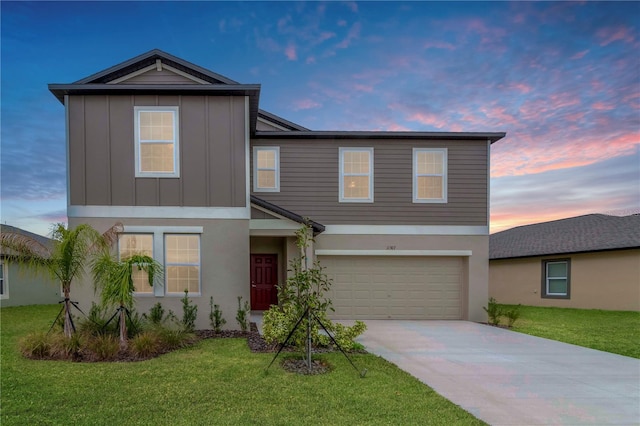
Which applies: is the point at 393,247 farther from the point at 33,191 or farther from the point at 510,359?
the point at 33,191

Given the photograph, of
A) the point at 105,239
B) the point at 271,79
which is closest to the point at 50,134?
the point at 105,239

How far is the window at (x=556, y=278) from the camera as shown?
15.6 meters

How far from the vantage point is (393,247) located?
11.8 metres

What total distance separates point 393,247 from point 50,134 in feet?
40.5

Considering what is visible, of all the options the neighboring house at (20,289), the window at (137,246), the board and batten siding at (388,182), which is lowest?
the neighboring house at (20,289)

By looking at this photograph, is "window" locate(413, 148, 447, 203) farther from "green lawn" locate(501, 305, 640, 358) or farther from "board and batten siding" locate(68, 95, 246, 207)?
"board and batten siding" locate(68, 95, 246, 207)

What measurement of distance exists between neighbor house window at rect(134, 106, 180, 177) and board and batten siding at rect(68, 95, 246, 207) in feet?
0.49

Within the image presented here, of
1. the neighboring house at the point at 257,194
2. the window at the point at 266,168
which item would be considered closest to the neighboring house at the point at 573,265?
the neighboring house at the point at 257,194

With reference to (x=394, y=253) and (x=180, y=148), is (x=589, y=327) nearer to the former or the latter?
(x=394, y=253)

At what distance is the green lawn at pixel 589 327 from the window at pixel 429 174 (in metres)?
4.79

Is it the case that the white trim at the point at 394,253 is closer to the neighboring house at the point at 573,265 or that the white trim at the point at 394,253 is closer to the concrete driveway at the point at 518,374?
the concrete driveway at the point at 518,374

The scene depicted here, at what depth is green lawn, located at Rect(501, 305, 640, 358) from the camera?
8.52 metres

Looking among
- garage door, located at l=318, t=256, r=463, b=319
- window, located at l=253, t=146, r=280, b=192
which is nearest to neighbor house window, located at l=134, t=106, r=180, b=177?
window, located at l=253, t=146, r=280, b=192

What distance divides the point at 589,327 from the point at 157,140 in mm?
13790
